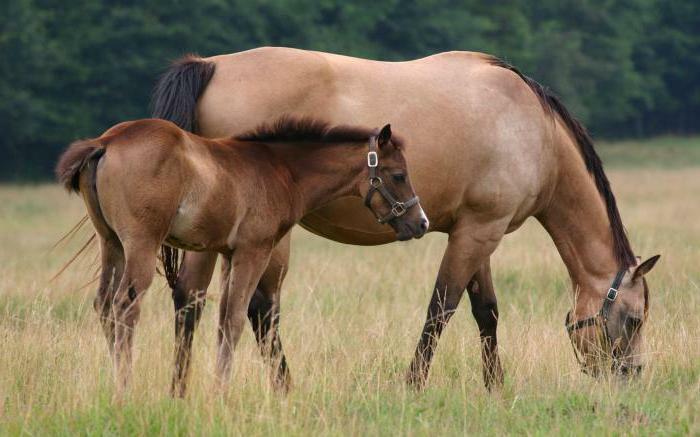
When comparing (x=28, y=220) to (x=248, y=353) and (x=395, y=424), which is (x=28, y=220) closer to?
(x=248, y=353)

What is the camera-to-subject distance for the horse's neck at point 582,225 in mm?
7129

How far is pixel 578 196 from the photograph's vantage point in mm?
7141

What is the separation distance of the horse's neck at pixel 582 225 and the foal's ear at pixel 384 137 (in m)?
1.77

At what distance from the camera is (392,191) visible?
5816mm

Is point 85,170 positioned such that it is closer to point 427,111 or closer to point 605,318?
point 427,111

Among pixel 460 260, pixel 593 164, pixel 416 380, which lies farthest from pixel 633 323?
pixel 416 380

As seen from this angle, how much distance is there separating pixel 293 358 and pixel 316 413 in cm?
136

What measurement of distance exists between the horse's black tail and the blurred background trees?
25987 millimetres

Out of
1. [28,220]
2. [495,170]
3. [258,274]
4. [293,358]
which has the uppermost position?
[495,170]

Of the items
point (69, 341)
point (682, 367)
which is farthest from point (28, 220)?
point (682, 367)

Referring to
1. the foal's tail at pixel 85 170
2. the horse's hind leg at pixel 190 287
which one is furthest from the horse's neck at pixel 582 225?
the foal's tail at pixel 85 170

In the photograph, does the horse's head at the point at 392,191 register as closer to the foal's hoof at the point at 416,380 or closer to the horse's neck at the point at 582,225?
the foal's hoof at the point at 416,380

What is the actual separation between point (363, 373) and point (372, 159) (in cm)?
116

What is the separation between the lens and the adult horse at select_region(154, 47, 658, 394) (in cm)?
625
